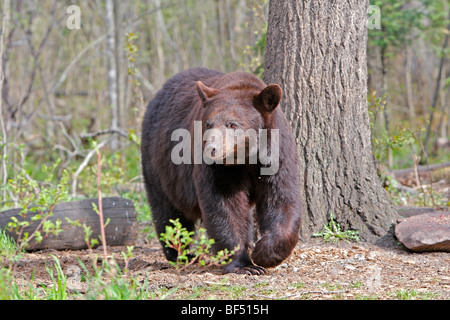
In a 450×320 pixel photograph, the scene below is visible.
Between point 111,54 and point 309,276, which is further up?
point 111,54

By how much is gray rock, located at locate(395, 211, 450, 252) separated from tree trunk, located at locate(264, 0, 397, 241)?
0.23 m

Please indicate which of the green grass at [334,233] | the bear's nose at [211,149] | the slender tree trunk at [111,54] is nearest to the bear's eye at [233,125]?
the bear's nose at [211,149]

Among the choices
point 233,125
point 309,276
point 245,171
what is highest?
point 233,125

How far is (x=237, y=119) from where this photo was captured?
3.84m

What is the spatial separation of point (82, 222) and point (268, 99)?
Result: 260 centimetres

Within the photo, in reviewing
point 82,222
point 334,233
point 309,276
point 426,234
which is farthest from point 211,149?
point 82,222

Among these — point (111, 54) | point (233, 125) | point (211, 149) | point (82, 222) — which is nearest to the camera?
point (211, 149)

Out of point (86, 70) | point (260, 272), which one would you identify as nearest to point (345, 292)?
point (260, 272)

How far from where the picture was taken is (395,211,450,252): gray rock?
4.44m

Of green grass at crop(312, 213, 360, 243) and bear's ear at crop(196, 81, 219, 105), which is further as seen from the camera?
green grass at crop(312, 213, 360, 243)

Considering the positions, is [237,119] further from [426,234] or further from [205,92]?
[426,234]

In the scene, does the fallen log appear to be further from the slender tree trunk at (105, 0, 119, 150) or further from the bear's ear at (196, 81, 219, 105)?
the slender tree trunk at (105, 0, 119, 150)

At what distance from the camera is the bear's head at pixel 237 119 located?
149 inches

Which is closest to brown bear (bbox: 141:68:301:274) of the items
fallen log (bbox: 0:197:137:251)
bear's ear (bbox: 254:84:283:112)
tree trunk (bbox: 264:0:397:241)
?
bear's ear (bbox: 254:84:283:112)
